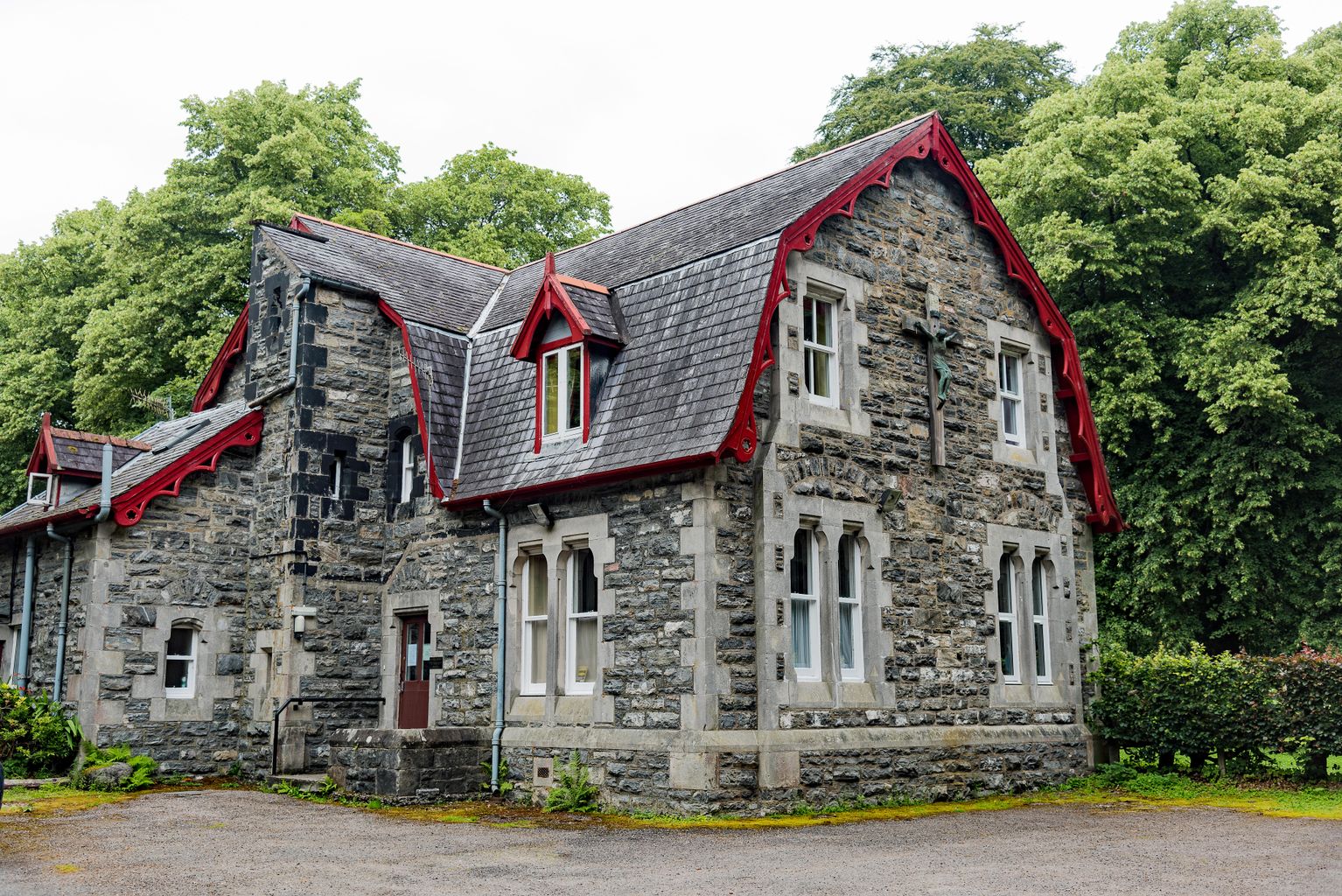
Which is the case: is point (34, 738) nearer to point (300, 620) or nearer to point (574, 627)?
point (300, 620)

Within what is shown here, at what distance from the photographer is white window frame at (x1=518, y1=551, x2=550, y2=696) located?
16.4m

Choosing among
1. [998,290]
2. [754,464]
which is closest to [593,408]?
[754,464]

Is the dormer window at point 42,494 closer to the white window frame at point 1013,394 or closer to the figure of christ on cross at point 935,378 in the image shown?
the figure of christ on cross at point 935,378

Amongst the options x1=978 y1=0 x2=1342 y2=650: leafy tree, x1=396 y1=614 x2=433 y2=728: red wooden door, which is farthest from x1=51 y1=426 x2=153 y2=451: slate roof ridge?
x1=978 y1=0 x2=1342 y2=650: leafy tree

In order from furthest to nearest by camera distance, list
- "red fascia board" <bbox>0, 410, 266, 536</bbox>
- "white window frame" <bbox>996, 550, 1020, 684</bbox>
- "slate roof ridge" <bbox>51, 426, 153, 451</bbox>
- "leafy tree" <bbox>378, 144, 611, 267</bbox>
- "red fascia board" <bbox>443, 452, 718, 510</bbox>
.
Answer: "leafy tree" <bbox>378, 144, 611, 267</bbox>
"slate roof ridge" <bbox>51, 426, 153, 451</bbox>
"red fascia board" <bbox>0, 410, 266, 536</bbox>
"white window frame" <bbox>996, 550, 1020, 684</bbox>
"red fascia board" <bbox>443, 452, 718, 510</bbox>

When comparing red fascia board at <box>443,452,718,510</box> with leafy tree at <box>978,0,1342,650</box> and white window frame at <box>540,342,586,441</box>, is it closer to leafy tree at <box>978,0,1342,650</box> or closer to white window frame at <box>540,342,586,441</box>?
white window frame at <box>540,342,586,441</box>

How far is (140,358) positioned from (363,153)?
7803 millimetres

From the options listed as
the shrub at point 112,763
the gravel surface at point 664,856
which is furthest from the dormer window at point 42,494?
the gravel surface at point 664,856

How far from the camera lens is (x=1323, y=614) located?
23.8 m

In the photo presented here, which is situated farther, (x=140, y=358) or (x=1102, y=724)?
(x=140, y=358)

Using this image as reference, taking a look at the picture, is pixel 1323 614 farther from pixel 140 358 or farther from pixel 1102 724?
pixel 140 358

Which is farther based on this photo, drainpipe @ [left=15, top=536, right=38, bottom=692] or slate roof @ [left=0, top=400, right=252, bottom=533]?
drainpipe @ [left=15, top=536, right=38, bottom=692]

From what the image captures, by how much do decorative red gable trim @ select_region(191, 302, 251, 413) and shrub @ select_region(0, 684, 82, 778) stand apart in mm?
6482

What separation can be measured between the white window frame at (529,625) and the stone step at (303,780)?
3022mm
